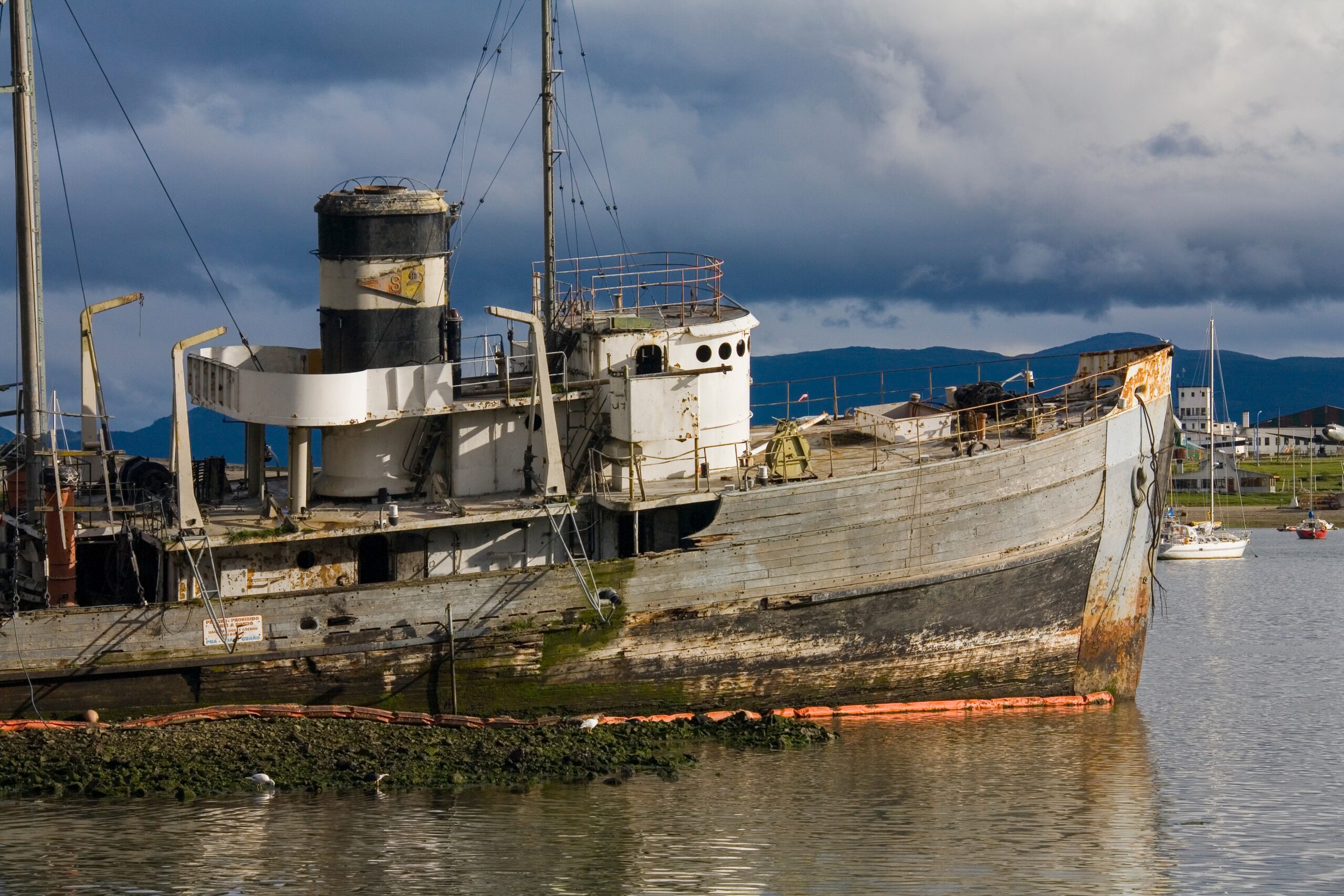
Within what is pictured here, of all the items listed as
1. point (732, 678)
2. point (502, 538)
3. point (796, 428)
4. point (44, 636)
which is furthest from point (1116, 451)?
point (44, 636)

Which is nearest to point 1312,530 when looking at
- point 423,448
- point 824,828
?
point 423,448

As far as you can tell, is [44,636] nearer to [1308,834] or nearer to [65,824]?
[65,824]

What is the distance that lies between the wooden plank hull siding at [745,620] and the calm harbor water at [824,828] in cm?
111

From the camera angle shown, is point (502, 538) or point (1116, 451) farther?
point (1116, 451)

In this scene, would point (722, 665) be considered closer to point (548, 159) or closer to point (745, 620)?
point (745, 620)

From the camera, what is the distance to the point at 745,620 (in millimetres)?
22484

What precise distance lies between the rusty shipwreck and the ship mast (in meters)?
0.05

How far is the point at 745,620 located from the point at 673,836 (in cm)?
449

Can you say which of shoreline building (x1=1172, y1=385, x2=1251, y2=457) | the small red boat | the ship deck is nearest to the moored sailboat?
the small red boat

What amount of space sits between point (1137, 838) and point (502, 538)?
8867 millimetres

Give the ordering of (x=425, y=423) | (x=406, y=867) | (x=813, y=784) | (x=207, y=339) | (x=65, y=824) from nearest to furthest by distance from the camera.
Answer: (x=406, y=867)
(x=65, y=824)
(x=813, y=784)
(x=207, y=339)
(x=425, y=423)

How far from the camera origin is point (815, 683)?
23141mm

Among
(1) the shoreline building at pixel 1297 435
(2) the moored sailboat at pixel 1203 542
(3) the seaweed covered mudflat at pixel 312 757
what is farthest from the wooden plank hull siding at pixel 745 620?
(1) the shoreline building at pixel 1297 435

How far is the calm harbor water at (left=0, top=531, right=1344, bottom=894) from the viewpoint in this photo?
56.6ft
